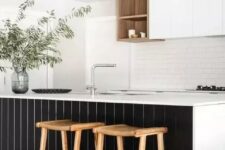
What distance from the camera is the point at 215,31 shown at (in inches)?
247

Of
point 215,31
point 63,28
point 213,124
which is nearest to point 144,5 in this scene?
point 215,31

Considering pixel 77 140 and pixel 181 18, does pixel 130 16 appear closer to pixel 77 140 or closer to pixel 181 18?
pixel 181 18

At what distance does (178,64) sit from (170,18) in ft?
2.45

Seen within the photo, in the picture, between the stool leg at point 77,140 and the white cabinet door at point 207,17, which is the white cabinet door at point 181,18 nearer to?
the white cabinet door at point 207,17

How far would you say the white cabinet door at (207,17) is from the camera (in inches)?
247

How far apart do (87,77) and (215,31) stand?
2615mm

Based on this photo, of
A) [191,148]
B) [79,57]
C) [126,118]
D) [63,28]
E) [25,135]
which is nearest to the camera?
[191,148]

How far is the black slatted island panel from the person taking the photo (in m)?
3.75

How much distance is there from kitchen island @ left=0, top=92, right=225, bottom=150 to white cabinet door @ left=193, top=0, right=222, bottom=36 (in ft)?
6.81

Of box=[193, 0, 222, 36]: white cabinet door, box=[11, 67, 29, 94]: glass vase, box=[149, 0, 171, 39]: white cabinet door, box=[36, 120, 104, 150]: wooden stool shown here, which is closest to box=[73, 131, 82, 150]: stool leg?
box=[36, 120, 104, 150]: wooden stool

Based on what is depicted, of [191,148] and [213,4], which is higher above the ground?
[213,4]

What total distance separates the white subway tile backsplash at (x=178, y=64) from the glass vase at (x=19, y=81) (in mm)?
2624

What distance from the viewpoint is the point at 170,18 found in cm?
675

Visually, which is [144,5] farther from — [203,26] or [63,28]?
[63,28]
